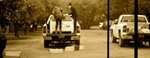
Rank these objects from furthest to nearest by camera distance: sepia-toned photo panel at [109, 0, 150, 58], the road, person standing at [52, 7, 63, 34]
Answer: person standing at [52, 7, 63, 34] → sepia-toned photo panel at [109, 0, 150, 58] → the road

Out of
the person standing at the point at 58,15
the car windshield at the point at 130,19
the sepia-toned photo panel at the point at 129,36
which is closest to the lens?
the sepia-toned photo panel at the point at 129,36

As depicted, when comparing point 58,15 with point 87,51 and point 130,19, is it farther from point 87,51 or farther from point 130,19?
point 130,19

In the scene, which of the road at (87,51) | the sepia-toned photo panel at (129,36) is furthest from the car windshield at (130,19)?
the road at (87,51)

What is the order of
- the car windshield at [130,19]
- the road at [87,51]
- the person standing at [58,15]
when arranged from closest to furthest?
the road at [87,51]
the person standing at [58,15]
the car windshield at [130,19]

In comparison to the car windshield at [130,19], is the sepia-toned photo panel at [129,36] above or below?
below

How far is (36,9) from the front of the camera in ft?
88.1

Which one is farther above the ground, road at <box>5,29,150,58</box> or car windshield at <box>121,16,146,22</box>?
car windshield at <box>121,16,146,22</box>

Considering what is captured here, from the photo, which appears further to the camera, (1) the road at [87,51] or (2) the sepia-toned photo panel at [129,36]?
(2) the sepia-toned photo panel at [129,36]

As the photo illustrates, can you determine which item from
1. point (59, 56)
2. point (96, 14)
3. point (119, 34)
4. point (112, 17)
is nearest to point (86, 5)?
point (96, 14)

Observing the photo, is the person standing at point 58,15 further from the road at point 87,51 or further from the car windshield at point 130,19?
the car windshield at point 130,19

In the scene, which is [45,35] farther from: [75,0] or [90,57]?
[75,0]

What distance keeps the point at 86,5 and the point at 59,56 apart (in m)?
47.1

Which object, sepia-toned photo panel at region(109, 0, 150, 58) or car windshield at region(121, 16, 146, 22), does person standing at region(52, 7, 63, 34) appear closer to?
sepia-toned photo panel at region(109, 0, 150, 58)

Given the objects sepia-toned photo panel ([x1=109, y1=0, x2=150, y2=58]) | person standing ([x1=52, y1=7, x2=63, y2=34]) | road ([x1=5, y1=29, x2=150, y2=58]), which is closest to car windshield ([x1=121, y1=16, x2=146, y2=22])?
sepia-toned photo panel ([x1=109, y1=0, x2=150, y2=58])
